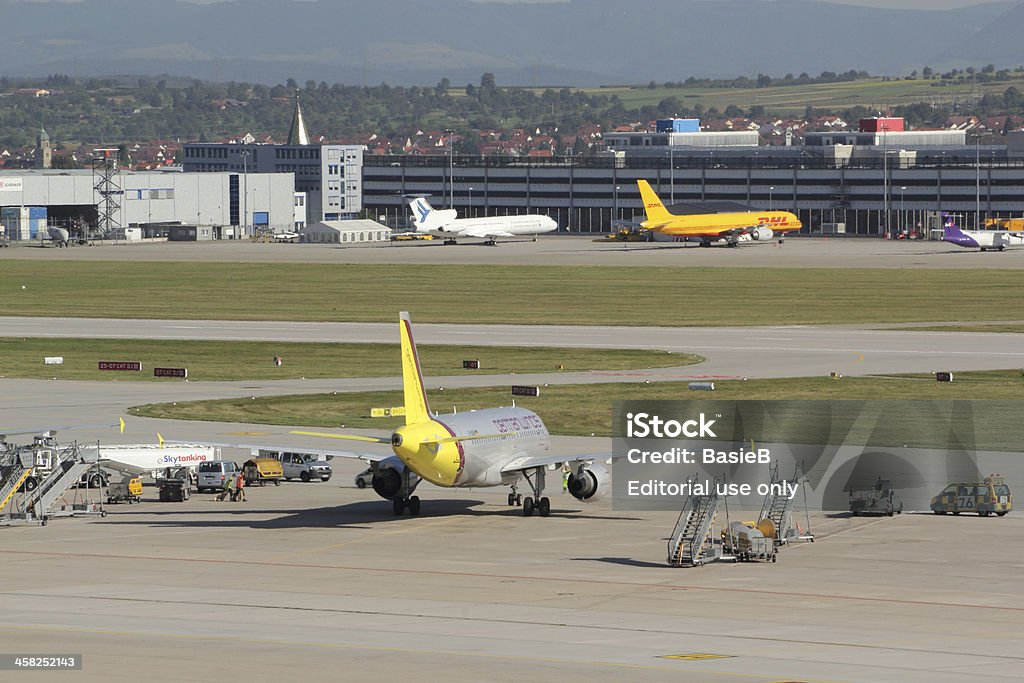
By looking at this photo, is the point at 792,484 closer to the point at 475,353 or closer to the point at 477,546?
the point at 477,546

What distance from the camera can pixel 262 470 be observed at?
62.4 meters

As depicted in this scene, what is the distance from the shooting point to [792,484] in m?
49.0

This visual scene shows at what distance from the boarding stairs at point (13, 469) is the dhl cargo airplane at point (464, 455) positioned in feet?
28.5

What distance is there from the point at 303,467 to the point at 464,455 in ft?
48.5

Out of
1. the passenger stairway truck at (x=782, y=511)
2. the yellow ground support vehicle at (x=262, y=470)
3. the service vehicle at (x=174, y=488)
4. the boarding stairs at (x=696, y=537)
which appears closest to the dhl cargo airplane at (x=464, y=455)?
the passenger stairway truck at (x=782, y=511)

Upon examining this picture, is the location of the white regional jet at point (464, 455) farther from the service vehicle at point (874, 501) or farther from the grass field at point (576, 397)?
the grass field at point (576, 397)

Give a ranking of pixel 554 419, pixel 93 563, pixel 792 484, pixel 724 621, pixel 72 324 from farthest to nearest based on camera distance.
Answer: pixel 72 324
pixel 554 419
pixel 792 484
pixel 93 563
pixel 724 621

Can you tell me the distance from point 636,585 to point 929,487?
18.6 m

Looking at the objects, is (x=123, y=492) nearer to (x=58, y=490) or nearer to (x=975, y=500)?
(x=58, y=490)

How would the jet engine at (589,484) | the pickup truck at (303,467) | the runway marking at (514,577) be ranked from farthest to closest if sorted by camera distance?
the pickup truck at (303,467) → the jet engine at (589,484) → the runway marking at (514,577)

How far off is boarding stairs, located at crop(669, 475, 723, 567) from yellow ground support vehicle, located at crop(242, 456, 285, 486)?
21.2 metres

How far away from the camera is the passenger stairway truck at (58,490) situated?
52.7m

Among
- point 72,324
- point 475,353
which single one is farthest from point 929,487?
point 72,324

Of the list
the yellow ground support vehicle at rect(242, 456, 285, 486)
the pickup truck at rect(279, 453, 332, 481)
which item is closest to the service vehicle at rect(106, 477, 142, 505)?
the yellow ground support vehicle at rect(242, 456, 285, 486)
